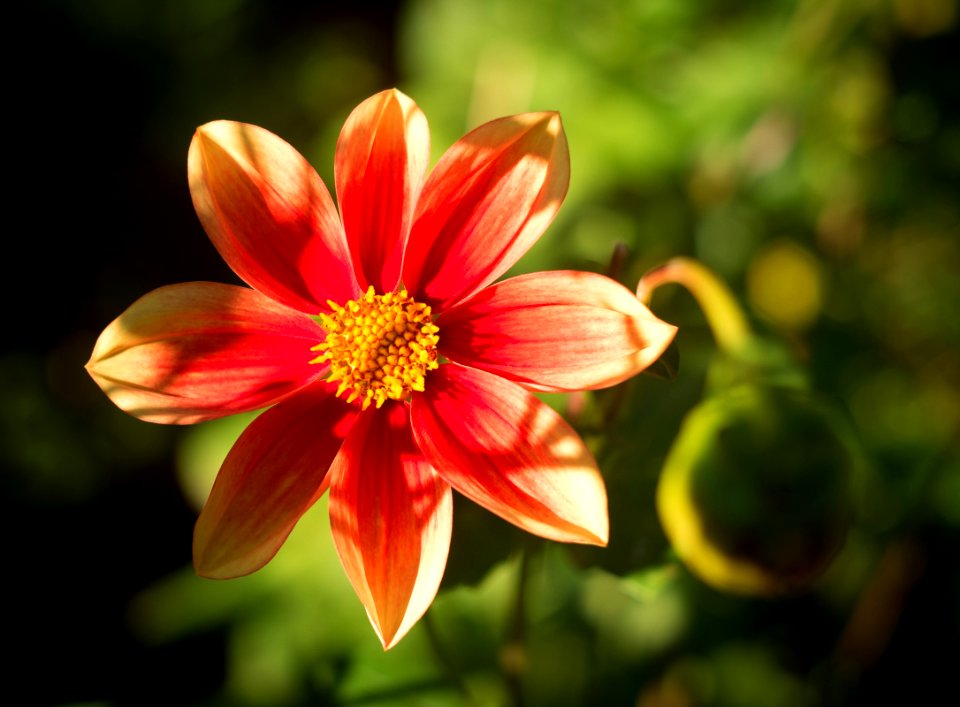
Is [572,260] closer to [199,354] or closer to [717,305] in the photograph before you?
[717,305]

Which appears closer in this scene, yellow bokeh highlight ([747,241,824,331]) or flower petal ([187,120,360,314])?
flower petal ([187,120,360,314])

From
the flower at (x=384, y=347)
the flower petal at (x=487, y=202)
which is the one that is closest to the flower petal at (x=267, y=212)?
the flower at (x=384, y=347)

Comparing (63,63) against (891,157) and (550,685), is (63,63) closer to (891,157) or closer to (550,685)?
(550,685)

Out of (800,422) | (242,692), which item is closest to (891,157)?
(800,422)

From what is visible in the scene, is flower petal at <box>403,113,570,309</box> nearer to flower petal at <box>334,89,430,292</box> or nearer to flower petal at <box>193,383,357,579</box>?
flower petal at <box>334,89,430,292</box>

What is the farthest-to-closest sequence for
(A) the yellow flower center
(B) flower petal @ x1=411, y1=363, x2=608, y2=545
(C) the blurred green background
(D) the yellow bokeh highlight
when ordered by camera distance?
(D) the yellow bokeh highlight → (C) the blurred green background → (A) the yellow flower center → (B) flower petal @ x1=411, y1=363, x2=608, y2=545

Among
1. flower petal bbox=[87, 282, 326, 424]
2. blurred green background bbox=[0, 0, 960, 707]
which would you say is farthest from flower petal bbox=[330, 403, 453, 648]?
blurred green background bbox=[0, 0, 960, 707]
